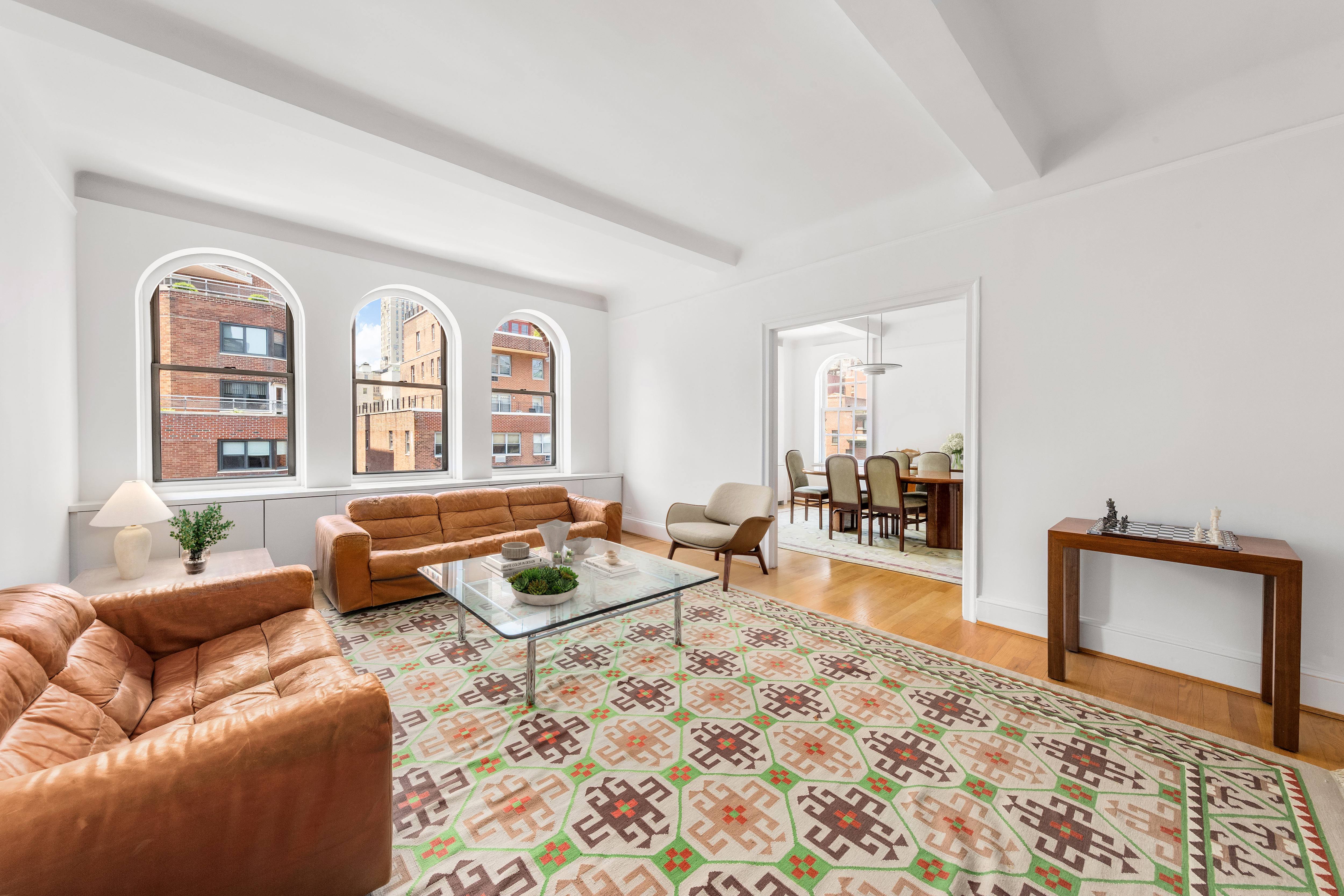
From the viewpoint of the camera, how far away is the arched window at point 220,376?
4215mm

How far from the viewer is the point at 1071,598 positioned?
120 inches

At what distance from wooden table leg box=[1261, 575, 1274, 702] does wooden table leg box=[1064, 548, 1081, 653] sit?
70cm

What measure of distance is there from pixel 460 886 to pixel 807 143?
3.75 meters

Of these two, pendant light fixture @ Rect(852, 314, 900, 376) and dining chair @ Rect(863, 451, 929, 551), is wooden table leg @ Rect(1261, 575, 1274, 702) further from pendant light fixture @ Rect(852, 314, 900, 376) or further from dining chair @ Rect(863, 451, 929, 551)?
pendant light fixture @ Rect(852, 314, 900, 376)

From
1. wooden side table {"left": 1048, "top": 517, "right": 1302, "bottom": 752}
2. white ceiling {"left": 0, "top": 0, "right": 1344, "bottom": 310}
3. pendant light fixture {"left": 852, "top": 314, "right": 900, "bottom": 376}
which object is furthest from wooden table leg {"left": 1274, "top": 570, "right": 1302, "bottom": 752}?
pendant light fixture {"left": 852, "top": 314, "right": 900, "bottom": 376}

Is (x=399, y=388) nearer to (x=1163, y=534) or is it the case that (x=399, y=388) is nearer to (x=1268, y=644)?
(x=1163, y=534)

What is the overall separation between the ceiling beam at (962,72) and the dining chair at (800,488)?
4.55 meters

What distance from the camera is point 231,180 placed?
3.74m

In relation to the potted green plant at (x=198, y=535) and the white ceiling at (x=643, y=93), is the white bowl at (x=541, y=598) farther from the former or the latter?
the white ceiling at (x=643, y=93)

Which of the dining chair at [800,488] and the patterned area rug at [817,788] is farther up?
the dining chair at [800,488]

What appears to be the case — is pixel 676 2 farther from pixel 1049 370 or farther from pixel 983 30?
pixel 1049 370

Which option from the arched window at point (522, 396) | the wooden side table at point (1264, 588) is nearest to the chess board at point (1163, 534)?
the wooden side table at point (1264, 588)

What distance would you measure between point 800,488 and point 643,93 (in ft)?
19.5

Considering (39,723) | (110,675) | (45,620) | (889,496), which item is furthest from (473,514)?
(889,496)
